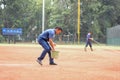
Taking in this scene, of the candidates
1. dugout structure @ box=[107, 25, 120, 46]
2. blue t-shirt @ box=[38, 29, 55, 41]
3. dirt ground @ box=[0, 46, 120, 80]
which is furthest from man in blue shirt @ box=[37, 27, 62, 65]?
dugout structure @ box=[107, 25, 120, 46]

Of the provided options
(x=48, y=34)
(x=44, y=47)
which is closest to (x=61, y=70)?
(x=44, y=47)

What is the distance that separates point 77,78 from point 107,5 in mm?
64782

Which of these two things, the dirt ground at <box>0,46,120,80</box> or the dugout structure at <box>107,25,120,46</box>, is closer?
the dirt ground at <box>0,46,120,80</box>

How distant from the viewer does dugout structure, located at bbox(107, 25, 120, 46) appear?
2286 inches

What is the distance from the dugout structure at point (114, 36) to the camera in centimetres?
5806

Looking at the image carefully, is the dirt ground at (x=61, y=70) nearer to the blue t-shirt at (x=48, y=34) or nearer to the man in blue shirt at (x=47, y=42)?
the man in blue shirt at (x=47, y=42)

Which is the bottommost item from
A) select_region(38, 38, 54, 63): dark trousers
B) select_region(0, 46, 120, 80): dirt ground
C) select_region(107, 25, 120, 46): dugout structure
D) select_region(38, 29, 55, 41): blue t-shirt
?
select_region(107, 25, 120, 46): dugout structure

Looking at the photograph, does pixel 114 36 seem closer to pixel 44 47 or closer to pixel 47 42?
pixel 47 42

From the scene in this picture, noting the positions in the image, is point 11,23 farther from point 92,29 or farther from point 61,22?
point 92,29

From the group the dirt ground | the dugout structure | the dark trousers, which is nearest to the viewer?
the dirt ground

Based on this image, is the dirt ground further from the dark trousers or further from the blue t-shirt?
the blue t-shirt

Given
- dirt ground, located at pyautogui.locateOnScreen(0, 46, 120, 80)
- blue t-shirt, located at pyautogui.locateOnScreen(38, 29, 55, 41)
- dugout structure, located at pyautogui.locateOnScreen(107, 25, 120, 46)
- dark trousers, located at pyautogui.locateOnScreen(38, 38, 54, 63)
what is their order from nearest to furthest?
dirt ground, located at pyautogui.locateOnScreen(0, 46, 120, 80) < blue t-shirt, located at pyautogui.locateOnScreen(38, 29, 55, 41) < dark trousers, located at pyautogui.locateOnScreen(38, 38, 54, 63) < dugout structure, located at pyautogui.locateOnScreen(107, 25, 120, 46)

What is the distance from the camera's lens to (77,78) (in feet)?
38.0

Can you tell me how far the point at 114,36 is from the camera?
198 ft
